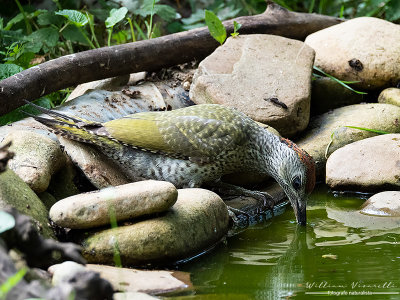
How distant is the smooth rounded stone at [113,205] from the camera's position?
388 cm

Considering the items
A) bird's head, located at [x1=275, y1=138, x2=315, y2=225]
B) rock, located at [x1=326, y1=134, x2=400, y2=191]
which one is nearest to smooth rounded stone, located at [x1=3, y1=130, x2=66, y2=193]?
bird's head, located at [x1=275, y1=138, x2=315, y2=225]

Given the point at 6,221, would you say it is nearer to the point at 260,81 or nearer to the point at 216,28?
the point at 260,81

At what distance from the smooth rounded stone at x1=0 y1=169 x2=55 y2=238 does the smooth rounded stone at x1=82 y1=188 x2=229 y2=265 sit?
0.95 feet

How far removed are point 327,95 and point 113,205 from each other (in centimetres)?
368

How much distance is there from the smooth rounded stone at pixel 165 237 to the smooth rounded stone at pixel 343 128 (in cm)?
193

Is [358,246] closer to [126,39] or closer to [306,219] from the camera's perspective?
[306,219]

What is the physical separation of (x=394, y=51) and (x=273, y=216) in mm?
2615

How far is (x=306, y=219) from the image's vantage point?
508 cm

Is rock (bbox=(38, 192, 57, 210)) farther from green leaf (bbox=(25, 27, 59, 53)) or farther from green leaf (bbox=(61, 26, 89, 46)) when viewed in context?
green leaf (bbox=(61, 26, 89, 46))

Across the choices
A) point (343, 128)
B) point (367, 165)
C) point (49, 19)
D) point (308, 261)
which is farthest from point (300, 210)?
point (49, 19)

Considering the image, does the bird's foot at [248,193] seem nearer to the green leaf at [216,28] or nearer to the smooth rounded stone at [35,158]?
the smooth rounded stone at [35,158]

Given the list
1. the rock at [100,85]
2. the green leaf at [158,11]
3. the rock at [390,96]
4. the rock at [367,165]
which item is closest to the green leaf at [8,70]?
the rock at [100,85]

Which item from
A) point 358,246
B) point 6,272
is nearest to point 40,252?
point 6,272

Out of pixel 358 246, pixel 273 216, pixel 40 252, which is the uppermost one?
pixel 40 252
